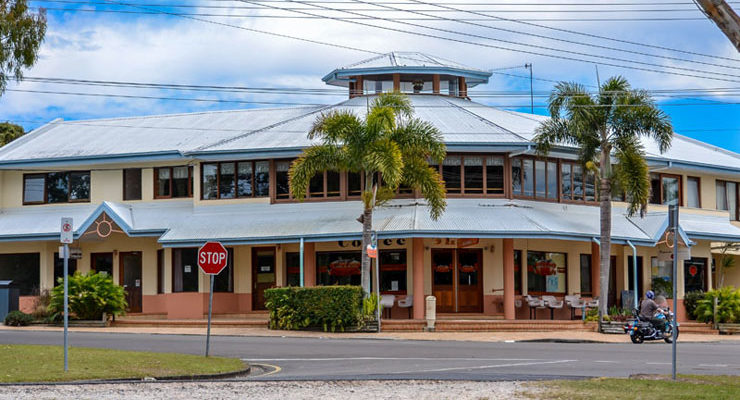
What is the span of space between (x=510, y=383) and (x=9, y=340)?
49.8 ft

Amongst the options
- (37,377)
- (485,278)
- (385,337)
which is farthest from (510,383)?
(485,278)

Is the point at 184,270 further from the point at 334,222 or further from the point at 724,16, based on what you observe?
the point at 724,16

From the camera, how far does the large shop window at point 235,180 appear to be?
3834 centimetres

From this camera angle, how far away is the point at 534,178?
3797 centimetres

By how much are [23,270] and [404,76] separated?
54.4 feet

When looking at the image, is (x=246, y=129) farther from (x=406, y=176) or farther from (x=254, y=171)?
(x=406, y=176)

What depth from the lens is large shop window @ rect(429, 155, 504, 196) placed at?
37.0m

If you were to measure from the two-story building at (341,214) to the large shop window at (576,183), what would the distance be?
7 centimetres

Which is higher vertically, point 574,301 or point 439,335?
point 574,301

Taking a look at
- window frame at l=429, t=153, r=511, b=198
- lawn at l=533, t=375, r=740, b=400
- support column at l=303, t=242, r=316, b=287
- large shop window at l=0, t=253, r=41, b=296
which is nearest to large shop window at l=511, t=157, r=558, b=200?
window frame at l=429, t=153, r=511, b=198

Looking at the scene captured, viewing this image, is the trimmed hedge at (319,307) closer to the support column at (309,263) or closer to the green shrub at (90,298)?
the support column at (309,263)

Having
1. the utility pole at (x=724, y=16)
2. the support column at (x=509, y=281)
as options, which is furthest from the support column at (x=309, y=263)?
the utility pole at (x=724, y=16)

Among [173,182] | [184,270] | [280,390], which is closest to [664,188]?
[184,270]

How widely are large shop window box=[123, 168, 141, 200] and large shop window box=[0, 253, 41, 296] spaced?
4.23 metres
